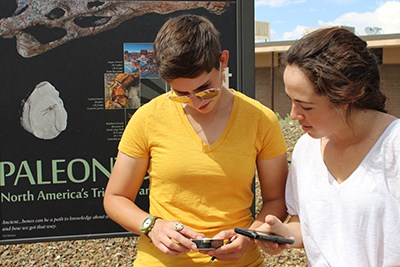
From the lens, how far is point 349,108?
6.79 ft

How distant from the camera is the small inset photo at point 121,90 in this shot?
3479mm

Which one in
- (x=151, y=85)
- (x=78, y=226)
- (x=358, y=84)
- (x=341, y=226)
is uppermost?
(x=358, y=84)

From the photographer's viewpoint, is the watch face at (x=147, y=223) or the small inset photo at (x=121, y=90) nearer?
the watch face at (x=147, y=223)

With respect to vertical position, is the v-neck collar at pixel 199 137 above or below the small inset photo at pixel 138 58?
below

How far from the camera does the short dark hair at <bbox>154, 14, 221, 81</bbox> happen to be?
7.16 feet

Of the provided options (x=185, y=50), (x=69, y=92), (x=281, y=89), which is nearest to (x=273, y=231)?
(x=185, y=50)

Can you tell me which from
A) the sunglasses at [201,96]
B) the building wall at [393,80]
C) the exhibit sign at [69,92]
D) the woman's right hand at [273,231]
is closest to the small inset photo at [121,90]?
the exhibit sign at [69,92]

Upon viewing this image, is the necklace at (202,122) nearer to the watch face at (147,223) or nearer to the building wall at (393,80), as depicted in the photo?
the watch face at (147,223)

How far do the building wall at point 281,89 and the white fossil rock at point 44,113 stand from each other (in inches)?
646

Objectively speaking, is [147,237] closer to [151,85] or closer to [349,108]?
[349,108]

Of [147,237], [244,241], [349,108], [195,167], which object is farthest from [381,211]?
[147,237]

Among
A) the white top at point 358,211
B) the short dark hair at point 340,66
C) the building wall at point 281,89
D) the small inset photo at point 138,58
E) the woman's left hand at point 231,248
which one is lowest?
the building wall at point 281,89

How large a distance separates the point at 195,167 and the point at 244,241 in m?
0.34

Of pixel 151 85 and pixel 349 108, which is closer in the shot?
pixel 349 108
